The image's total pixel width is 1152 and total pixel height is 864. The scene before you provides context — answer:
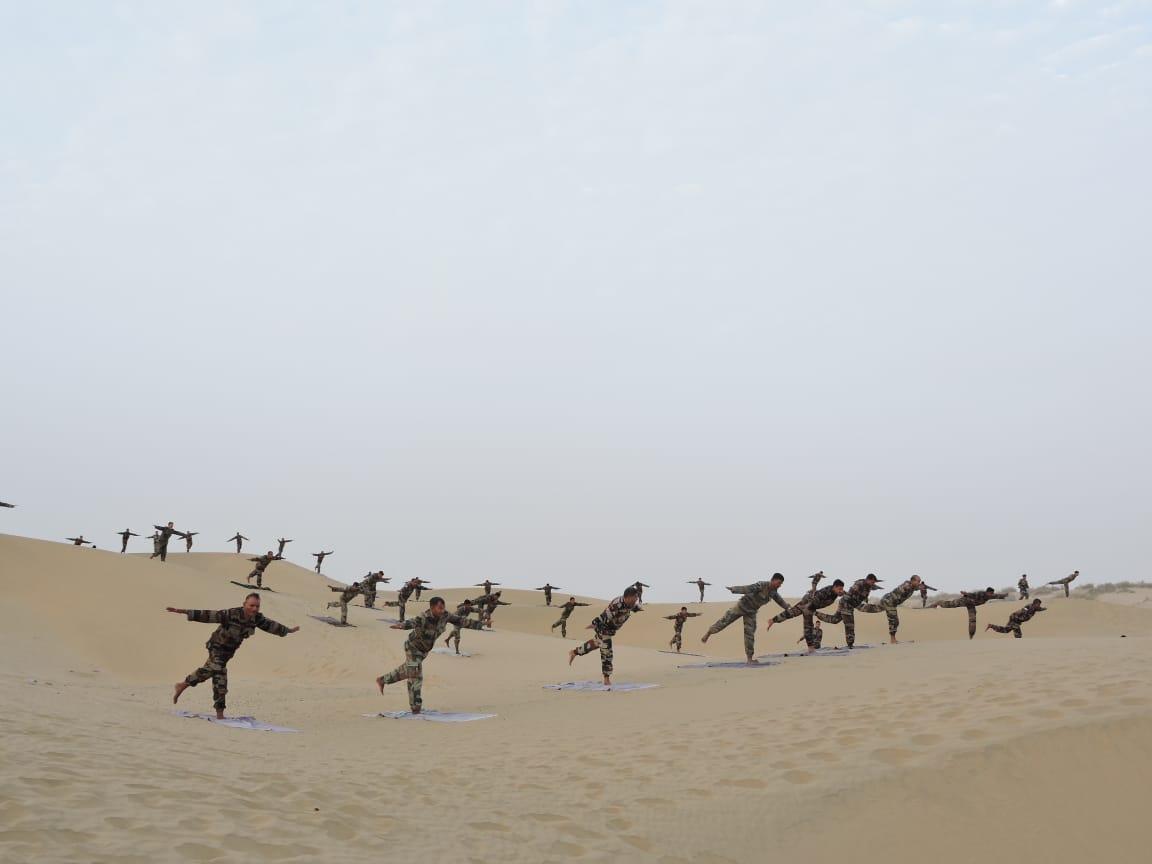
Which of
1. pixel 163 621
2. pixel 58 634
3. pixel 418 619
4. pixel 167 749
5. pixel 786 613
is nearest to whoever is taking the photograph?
pixel 167 749

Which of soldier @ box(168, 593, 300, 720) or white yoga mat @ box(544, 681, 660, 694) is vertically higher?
soldier @ box(168, 593, 300, 720)

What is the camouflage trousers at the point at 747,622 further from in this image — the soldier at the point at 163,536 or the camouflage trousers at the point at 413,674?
the soldier at the point at 163,536

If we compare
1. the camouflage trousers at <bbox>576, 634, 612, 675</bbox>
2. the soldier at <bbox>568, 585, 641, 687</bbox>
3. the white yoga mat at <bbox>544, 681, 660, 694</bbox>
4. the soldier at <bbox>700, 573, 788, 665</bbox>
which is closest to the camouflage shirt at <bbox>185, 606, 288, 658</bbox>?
the soldier at <bbox>568, 585, 641, 687</bbox>

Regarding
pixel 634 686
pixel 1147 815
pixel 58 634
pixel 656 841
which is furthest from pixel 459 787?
pixel 58 634

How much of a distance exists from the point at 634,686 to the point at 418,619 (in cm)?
452

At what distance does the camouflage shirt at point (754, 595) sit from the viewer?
54.4ft

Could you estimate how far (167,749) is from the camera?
785 centimetres

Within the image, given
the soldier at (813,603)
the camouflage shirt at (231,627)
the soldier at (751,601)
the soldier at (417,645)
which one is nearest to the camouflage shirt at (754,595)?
the soldier at (751,601)

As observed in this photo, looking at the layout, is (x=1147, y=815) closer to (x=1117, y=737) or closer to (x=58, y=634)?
(x=1117, y=737)

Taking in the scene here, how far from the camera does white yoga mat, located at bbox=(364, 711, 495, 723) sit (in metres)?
12.6

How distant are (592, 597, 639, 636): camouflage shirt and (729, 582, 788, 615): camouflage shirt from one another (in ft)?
8.64

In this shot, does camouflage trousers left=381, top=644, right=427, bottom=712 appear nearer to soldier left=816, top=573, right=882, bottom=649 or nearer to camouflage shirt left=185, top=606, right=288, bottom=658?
camouflage shirt left=185, top=606, right=288, bottom=658

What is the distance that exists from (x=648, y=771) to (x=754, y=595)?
9509 millimetres

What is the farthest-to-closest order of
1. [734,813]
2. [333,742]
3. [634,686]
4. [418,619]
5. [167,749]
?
[634,686] < [418,619] < [333,742] < [167,749] < [734,813]
